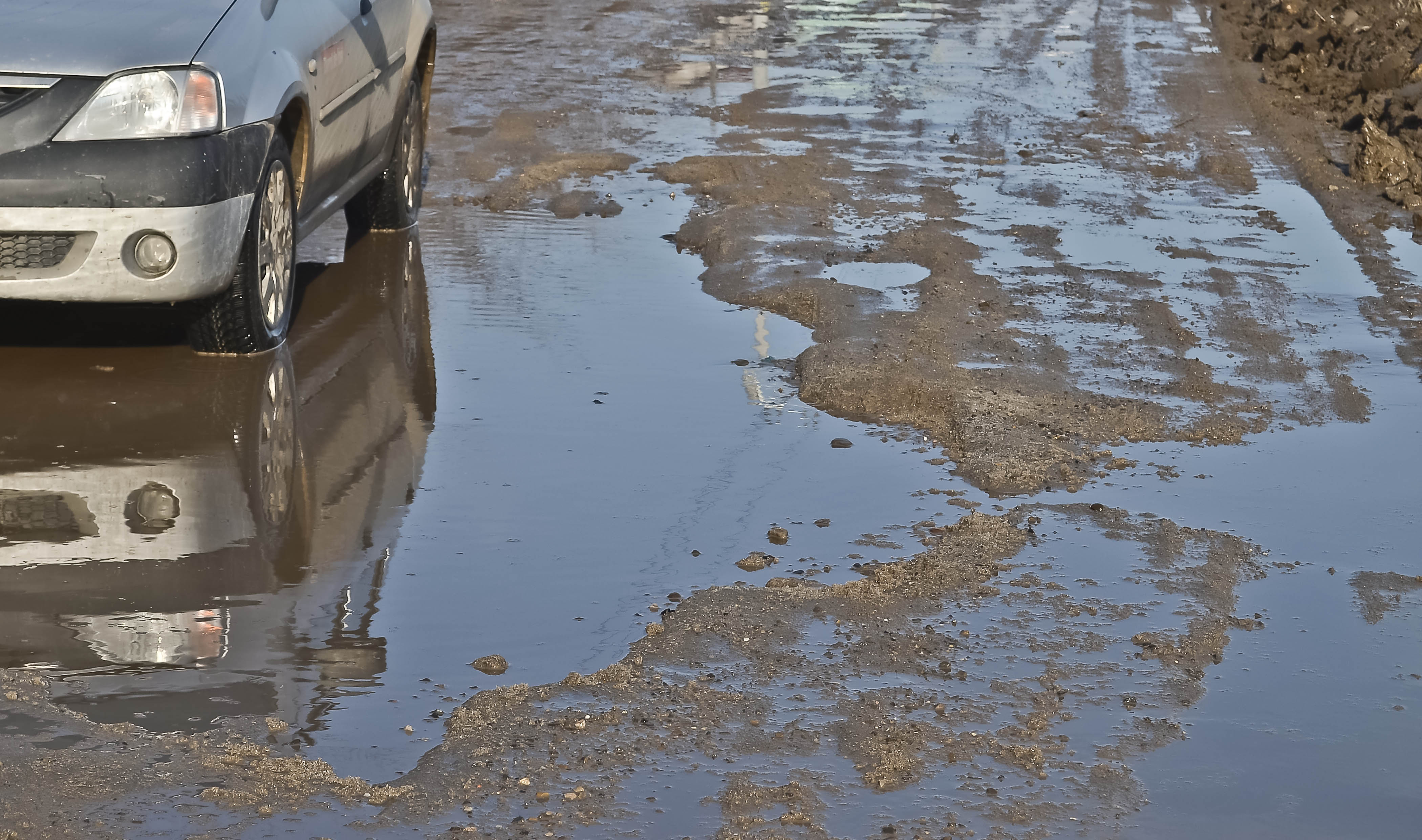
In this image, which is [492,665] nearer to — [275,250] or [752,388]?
[752,388]

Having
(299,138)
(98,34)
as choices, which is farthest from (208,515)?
(299,138)

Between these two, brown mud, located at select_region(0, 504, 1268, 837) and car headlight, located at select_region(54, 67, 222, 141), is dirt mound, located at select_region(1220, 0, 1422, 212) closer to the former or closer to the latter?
brown mud, located at select_region(0, 504, 1268, 837)

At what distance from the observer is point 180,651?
13.1 ft

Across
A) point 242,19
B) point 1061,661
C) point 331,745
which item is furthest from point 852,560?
point 242,19

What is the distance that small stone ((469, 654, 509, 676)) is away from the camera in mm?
3982

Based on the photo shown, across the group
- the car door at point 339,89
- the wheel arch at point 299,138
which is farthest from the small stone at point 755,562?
the car door at point 339,89

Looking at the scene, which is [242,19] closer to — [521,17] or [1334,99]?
[1334,99]

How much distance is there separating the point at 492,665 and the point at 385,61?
14.7 feet

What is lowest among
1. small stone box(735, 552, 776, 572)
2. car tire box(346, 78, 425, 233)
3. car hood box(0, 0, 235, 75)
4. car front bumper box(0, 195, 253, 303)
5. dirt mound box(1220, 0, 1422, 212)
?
dirt mound box(1220, 0, 1422, 212)

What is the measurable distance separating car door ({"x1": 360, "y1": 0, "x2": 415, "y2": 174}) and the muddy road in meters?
0.63

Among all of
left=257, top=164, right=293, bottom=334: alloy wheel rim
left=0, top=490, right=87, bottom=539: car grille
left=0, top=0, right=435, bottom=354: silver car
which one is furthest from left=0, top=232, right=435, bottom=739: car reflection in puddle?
left=0, top=0, right=435, bottom=354: silver car

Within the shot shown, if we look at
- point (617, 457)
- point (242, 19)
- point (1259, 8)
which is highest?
point (242, 19)

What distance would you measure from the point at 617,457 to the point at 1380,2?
11463 mm

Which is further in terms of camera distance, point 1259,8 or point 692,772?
point 1259,8
